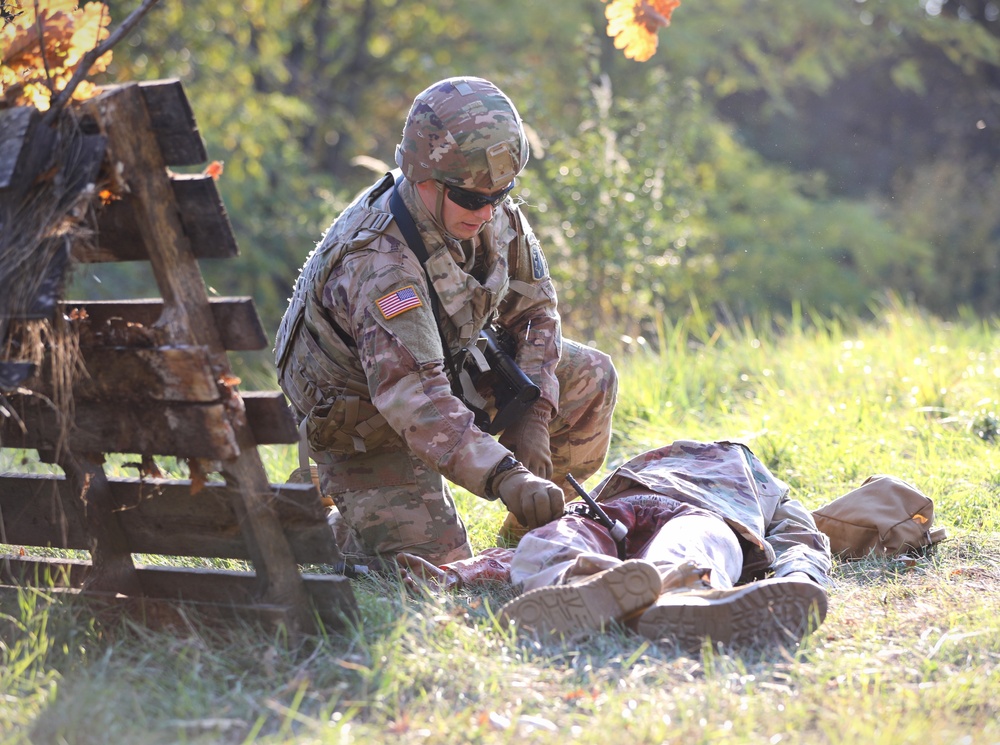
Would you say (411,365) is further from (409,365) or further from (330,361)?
(330,361)

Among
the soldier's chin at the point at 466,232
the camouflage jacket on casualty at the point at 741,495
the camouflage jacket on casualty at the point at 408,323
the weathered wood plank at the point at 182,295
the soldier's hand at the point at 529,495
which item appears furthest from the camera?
the soldier's chin at the point at 466,232

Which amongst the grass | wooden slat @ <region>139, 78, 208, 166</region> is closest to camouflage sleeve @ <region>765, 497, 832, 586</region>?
the grass

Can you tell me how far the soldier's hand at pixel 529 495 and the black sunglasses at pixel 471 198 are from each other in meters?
0.94

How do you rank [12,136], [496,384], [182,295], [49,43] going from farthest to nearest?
[496,384]
[49,43]
[182,295]
[12,136]

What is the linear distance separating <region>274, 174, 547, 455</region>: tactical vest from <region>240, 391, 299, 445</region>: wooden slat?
992mm

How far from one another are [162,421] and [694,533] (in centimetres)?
159

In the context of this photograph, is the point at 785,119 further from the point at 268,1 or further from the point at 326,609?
the point at 326,609

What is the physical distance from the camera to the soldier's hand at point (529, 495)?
10.7 ft

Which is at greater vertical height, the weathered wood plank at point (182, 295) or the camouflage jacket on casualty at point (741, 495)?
the weathered wood plank at point (182, 295)

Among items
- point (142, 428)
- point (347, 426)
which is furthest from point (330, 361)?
point (142, 428)

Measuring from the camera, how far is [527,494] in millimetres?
3256

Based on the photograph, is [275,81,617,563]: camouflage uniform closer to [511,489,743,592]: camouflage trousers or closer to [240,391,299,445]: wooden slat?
[511,489,743,592]: camouflage trousers

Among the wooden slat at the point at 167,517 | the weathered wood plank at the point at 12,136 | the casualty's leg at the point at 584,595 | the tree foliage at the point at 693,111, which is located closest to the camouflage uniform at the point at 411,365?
the casualty's leg at the point at 584,595

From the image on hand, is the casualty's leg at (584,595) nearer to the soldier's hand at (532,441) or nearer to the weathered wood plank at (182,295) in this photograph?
the weathered wood plank at (182,295)
